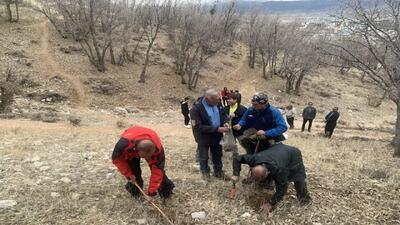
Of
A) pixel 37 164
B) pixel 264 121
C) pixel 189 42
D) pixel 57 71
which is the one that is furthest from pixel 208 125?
pixel 189 42

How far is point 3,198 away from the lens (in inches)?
211

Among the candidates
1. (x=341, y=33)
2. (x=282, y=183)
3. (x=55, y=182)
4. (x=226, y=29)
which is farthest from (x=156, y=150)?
(x=226, y=29)

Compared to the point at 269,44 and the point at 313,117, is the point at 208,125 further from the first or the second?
the point at 269,44

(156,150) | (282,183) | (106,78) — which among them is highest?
(156,150)

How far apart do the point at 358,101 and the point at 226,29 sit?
16.1 meters

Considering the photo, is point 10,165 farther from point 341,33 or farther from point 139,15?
point 139,15

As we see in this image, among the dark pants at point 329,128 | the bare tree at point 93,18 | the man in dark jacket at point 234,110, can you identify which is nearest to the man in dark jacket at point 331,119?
the dark pants at point 329,128

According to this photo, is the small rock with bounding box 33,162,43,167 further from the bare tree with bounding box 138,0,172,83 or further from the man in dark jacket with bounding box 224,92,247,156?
the bare tree with bounding box 138,0,172,83

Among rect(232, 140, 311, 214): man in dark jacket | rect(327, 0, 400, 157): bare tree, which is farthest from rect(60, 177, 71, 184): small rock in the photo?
rect(327, 0, 400, 157): bare tree

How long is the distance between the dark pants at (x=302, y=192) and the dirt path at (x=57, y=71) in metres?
18.0

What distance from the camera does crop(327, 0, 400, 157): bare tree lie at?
12.4 metres

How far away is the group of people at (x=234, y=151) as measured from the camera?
476 cm

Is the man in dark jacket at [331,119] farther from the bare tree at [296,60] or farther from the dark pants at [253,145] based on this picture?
the bare tree at [296,60]

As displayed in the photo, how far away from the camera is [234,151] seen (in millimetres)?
6840
